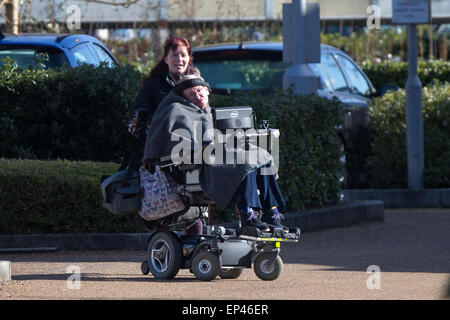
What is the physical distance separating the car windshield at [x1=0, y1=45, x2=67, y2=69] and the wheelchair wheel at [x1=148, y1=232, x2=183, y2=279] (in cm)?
419

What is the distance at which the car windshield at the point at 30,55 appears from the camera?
37.7 ft

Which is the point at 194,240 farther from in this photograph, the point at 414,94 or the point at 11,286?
the point at 414,94

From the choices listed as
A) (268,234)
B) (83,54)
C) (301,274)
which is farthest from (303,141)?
(268,234)

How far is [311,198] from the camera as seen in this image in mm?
11703

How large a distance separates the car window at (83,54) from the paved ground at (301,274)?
3045 millimetres

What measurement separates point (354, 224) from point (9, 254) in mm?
4048

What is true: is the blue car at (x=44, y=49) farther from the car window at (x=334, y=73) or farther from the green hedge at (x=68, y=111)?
the car window at (x=334, y=73)

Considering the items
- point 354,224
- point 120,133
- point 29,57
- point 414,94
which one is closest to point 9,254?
point 120,133

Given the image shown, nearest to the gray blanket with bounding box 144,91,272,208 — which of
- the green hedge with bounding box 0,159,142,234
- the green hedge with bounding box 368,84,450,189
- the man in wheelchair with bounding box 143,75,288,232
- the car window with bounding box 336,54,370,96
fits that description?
the man in wheelchair with bounding box 143,75,288,232

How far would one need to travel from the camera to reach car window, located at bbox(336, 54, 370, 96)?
1432 cm

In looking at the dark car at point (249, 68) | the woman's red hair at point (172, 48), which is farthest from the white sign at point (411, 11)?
the woman's red hair at point (172, 48)

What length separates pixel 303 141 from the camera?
36.9ft

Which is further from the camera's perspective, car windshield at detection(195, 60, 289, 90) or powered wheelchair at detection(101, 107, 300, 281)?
car windshield at detection(195, 60, 289, 90)

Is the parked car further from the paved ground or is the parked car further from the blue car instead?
the paved ground
